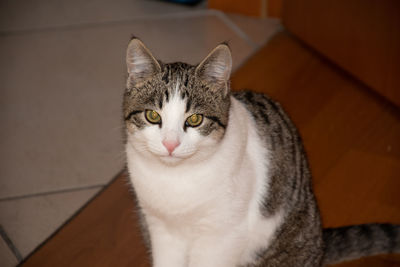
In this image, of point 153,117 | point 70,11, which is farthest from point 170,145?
point 70,11

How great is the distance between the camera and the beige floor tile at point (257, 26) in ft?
8.81

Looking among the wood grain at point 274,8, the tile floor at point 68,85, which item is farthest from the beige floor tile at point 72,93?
the wood grain at point 274,8

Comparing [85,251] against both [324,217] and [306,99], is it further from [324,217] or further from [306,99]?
[306,99]

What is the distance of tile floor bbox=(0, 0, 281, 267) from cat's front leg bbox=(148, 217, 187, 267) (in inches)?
19.7

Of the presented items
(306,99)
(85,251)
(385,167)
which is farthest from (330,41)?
(85,251)

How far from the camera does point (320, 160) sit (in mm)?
2033

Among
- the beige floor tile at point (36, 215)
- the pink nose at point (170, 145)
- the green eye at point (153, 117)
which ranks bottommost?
the beige floor tile at point (36, 215)

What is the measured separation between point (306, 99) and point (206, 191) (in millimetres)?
1160

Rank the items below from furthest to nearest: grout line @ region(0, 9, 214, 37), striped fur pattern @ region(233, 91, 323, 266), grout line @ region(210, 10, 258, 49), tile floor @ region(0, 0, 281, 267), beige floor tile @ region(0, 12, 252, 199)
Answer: grout line @ region(0, 9, 214, 37), grout line @ region(210, 10, 258, 49), beige floor tile @ region(0, 12, 252, 199), tile floor @ region(0, 0, 281, 267), striped fur pattern @ region(233, 91, 323, 266)

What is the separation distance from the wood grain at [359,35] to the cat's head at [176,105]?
43.8 inches

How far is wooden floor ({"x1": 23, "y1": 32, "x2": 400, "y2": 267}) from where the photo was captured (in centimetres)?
173

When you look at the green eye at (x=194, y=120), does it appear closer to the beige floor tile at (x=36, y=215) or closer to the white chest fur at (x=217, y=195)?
the white chest fur at (x=217, y=195)

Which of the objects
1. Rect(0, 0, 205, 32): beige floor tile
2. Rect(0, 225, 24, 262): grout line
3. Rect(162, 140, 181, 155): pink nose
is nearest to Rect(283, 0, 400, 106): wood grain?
Rect(0, 0, 205, 32): beige floor tile

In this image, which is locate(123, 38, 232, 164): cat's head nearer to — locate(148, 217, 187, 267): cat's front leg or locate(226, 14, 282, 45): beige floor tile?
locate(148, 217, 187, 267): cat's front leg
